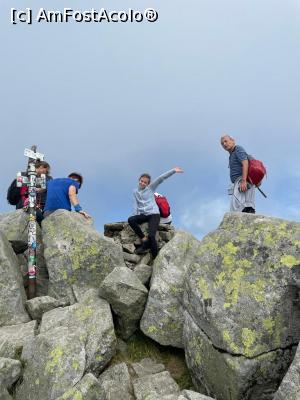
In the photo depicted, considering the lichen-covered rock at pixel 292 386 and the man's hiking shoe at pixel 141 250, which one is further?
the man's hiking shoe at pixel 141 250

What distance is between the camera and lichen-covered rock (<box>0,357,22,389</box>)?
1125 cm

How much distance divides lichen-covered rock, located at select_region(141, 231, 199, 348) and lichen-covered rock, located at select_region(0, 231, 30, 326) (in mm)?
4810

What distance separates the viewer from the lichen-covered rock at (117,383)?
11016mm

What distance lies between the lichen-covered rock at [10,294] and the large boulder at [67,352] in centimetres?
193

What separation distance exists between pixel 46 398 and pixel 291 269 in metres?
7.34

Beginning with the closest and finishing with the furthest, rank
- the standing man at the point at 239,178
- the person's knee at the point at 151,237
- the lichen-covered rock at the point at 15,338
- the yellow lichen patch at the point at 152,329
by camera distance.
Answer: the lichen-covered rock at the point at 15,338
the yellow lichen patch at the point at 152,329
the standing man at the point at 239,178
the person's knee at the point at 151,237

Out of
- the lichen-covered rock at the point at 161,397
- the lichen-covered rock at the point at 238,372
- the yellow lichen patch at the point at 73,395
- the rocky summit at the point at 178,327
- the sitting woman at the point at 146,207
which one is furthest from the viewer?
the sitting woman at the point at 146,207

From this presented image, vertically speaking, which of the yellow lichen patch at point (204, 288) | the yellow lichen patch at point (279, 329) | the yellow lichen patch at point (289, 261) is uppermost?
the yellow lichen patch at point (289, 261)

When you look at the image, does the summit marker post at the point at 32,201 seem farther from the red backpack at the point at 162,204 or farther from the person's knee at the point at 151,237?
the red backpack at the point at 162,204

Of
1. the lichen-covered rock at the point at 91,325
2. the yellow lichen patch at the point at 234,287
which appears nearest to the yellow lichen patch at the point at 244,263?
the yellow lichen patch at the point at 234,287

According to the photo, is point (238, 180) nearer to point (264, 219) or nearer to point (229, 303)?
point (264, 219)

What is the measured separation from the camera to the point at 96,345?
38.7 feet

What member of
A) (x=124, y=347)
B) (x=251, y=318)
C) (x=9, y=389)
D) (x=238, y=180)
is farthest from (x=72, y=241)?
(x=251, y=318)

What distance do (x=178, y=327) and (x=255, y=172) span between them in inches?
254
